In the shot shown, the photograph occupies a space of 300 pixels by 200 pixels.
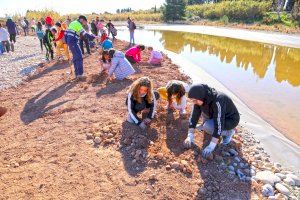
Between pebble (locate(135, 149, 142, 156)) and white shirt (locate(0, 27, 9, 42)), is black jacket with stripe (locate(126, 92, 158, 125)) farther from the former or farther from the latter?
white shirt (locate(0, 27, 9, 42))

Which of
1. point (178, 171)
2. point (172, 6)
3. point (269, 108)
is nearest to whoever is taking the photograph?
point (178, 171)

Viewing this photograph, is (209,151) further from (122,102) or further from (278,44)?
(278,44)

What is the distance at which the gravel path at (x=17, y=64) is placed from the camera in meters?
9.51

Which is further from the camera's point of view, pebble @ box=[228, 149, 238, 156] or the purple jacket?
the purple jacket

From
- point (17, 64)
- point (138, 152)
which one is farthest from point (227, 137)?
point (17, 64)

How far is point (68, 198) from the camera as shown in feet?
13.0

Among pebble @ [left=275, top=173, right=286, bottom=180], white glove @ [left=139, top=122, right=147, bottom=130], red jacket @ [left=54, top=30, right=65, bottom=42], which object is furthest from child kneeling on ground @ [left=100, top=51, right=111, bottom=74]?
pebble @ [left=275, top=173, right=286, bottom=180]

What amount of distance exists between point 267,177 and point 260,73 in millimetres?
8194

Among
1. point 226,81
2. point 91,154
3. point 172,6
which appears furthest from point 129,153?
point 172,6

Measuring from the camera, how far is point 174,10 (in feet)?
134

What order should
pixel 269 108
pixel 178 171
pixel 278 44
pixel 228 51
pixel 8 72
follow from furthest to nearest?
pixel 278 44 → pixel 228 51 → pixel 8 72 → pixel 269 108 → pixel 178 171

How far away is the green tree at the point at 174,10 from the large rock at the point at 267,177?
38370mm

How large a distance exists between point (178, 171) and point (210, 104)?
3.53 ft

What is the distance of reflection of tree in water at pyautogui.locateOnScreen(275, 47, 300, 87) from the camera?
11.3 meters
